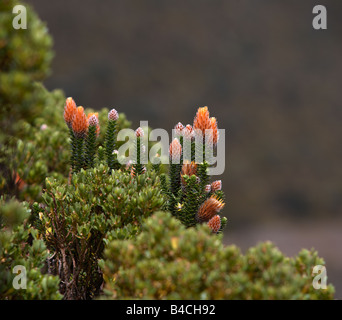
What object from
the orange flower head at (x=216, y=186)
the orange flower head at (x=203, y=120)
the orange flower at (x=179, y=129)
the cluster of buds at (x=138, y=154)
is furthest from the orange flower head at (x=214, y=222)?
the cluster of buds at (x=138, y=154)

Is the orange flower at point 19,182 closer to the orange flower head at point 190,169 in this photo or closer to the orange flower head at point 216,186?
the orange flower head at point 190,169

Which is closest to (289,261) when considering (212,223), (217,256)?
(217,256)

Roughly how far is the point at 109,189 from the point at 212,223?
3.06 feet

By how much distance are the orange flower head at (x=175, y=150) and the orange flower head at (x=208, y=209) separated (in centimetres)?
49

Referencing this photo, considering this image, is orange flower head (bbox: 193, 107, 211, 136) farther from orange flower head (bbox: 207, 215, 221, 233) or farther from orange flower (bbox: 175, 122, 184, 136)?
orange flower head (bbox: 207, 215, 221, 233)

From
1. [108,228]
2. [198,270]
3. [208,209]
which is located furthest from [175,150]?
[198,270]

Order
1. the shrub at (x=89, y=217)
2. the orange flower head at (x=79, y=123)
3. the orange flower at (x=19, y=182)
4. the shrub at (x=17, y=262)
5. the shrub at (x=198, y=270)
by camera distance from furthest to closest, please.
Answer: the orange flower head at (x=79, y=123) → the shrub at (x=89, y=217) → the orange flower at (x=19, y=182) → the shrub at (x=17, y=262) → the shrub at (x=198, y=270)

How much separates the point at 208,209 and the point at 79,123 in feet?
4.97

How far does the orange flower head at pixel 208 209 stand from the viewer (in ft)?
10.9

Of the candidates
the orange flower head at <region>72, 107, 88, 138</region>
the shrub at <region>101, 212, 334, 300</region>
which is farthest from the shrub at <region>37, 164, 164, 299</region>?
the shrub at <region>101, 212, 334, 300</region>

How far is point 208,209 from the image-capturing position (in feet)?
10.9

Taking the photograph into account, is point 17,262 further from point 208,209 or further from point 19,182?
point 208,209

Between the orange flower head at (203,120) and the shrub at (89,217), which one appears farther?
the orange flower head at (203,120)
